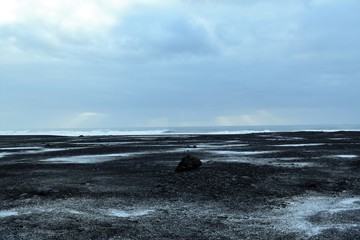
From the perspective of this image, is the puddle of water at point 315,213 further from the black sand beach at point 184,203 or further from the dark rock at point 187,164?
the dark rock at point 187,164

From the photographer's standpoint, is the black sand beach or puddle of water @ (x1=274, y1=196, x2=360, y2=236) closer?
the black sand beach

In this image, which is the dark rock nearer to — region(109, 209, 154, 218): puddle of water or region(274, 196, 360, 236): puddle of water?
region(274, 196, 360, 236): puddle of water

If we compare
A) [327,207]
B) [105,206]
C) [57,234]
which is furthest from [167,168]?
[57,234]

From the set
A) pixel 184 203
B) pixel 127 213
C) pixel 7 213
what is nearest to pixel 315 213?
pixel 184 203

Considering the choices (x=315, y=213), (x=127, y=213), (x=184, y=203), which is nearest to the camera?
(x=315, y=213)

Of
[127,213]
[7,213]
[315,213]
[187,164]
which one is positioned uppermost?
[187,164]

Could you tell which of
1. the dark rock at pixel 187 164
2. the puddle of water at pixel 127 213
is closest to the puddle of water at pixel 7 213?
the puddle of water at pixel 127 213

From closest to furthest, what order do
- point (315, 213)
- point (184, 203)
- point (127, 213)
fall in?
point (315, 213) → point (127, 213) → point (184, 203)

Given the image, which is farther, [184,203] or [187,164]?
[187,164]

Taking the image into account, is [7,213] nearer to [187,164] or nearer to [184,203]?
[184,203]

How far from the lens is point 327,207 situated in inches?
439

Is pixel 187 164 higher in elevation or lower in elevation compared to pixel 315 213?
higher

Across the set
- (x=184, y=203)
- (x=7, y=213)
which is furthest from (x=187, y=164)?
(x=7, y=213)

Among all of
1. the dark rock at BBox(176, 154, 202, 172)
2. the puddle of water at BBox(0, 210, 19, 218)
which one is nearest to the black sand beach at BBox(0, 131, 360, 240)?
the puddle of water at BBox(0, 210, 19, 218)
